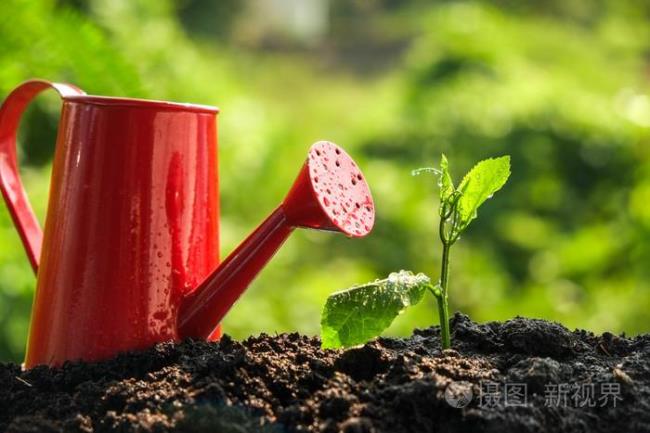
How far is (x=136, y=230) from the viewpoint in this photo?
1.18 meters

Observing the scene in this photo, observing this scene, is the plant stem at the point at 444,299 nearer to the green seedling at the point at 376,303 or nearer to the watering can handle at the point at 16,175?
the green seedling at the point at 376,303

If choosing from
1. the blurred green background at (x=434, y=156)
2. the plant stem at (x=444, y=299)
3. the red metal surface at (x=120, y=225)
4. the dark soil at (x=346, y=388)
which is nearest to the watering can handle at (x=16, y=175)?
the red metal surface at (x=120, y=225)

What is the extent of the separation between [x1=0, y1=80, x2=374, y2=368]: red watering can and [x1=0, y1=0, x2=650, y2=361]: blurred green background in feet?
5.71

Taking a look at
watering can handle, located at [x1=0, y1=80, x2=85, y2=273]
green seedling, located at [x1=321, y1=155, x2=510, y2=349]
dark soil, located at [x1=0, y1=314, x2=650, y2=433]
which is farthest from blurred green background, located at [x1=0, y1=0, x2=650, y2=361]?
green seedling, located at [x1=321, y1=155, x2=510, y2=349]

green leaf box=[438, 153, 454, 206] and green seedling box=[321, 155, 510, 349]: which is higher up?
green leaf box=[438, 153, 454, 206]

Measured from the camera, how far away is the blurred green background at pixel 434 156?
3129 mm

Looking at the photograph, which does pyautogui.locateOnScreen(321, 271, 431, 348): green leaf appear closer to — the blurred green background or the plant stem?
the plant stem

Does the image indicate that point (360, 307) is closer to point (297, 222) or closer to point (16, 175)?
point (297, 222)

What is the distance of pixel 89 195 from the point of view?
1.18 m

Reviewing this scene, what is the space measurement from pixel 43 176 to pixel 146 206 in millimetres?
2303

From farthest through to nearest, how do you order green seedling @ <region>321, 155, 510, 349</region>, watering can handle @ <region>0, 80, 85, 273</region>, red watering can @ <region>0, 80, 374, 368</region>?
watering can handle @ <region>0, 80, 85, 273</region> → red watering can @ <region>0, 80, 374, 368</region> → green seedling @ <region>321, 155, 510, 349</region>
